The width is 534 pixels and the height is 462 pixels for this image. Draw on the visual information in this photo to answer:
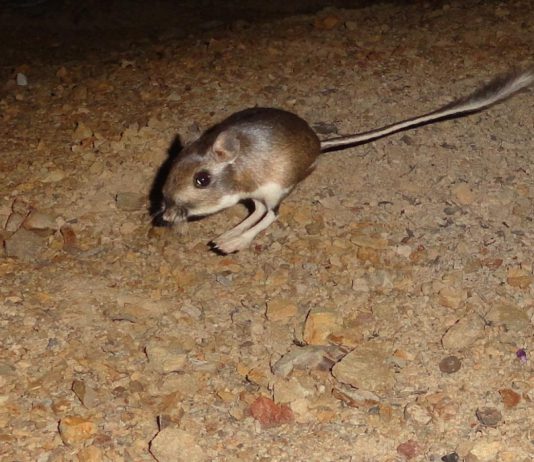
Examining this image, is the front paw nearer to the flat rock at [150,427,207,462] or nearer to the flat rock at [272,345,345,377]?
the flat rock at [272,345,345,377]

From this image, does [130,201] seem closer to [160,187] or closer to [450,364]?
[160,187]

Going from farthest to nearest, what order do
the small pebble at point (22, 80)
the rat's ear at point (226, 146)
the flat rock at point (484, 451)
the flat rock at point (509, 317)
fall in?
the small pebble at point (22, 80)
the rat's ear at point (226, 146)
the flat rock at point (509, 317)
the flat rock at point (484, 451)

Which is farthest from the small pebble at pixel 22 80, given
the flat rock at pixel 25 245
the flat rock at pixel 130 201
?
the flat rock at pixel 25 245

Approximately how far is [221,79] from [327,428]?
10.4 feet

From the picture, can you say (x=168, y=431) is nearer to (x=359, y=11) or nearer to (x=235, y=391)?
(x=235, y=391)

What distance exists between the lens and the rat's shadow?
475 cm

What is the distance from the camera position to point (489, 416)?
137 inches

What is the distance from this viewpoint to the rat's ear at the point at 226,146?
4.29 meters

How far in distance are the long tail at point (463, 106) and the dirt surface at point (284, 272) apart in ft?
0.67

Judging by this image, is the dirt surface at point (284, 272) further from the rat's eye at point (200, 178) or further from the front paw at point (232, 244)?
the rat's eye at point (200, 178)

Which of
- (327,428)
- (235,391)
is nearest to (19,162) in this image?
(235,391)

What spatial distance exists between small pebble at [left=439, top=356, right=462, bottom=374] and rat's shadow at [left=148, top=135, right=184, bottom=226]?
5.61ft

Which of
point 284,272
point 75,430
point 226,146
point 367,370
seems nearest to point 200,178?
point 226,146

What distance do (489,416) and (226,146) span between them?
1.86 m
